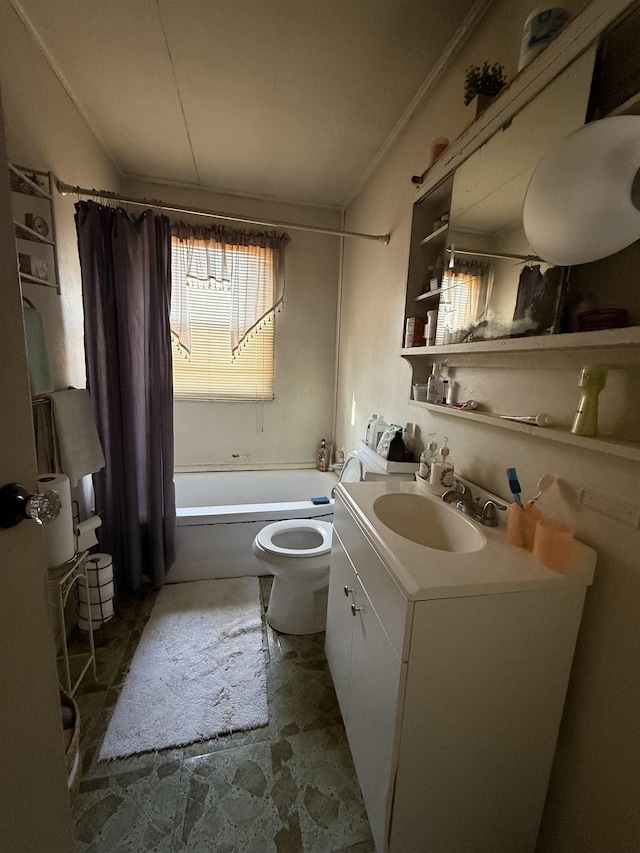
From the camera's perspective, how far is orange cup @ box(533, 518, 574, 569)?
2.67ft

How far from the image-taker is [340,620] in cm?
130

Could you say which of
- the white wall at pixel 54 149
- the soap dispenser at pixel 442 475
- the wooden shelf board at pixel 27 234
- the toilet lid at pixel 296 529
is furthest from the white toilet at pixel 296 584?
the wooden shelf board at pixel 27 234

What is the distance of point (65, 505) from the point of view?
1323 millimetres

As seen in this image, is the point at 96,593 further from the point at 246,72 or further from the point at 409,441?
the point at 246,72

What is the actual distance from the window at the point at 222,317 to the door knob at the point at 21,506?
2.21 metres

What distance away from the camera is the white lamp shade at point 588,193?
2.23 ft

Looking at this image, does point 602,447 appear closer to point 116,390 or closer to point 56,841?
point 56,841

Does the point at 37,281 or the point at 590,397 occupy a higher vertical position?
the point at 37,281

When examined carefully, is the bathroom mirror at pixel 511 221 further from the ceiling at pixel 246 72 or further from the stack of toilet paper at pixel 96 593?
the stack of toilet paper at pixel 96 593

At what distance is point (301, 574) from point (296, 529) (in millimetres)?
299

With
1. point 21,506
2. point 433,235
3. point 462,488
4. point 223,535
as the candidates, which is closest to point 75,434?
point 223,535

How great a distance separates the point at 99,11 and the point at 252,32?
56cm

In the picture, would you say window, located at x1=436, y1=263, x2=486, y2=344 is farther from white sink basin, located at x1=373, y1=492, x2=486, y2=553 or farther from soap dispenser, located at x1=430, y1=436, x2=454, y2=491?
white sink basin, located at x1=373, y1=492, x2=486, y2=553

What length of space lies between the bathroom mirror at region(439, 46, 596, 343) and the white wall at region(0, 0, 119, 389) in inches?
64.5
